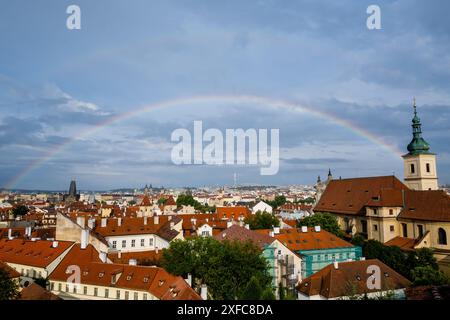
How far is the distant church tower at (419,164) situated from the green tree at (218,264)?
45.9 m

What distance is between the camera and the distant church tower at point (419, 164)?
61250 mm

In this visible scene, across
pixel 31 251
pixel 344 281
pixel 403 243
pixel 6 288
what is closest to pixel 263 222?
pixel 403 243

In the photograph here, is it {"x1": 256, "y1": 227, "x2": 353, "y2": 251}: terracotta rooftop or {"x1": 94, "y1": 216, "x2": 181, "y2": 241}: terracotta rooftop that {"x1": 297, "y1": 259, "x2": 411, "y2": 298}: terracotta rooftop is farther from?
{"x1": 94, "y1": 216, "x2": 181, "y2": 241}: terracotta rooftop

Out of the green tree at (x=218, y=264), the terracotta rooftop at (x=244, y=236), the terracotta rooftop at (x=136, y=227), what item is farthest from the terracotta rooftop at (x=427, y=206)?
the terracotta rooftop at (x=136, y=227)

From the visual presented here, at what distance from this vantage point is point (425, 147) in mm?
62312

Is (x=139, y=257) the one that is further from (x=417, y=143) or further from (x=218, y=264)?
(x=417, y=143)

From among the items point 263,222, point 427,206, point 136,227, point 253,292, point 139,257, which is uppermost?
point 427,206

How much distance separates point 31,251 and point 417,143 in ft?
191

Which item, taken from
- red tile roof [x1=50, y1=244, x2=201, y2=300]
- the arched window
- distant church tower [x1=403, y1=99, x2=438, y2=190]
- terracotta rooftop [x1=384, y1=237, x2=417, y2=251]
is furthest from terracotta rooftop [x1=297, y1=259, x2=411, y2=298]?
distant church tower [x1=403, y1=99, x2=438, y2=190]

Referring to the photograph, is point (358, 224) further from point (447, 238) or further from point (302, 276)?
point (302, 276)

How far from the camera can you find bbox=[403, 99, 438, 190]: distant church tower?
201ft

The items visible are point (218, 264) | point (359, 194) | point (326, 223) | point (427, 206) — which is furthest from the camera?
point (359, 194)

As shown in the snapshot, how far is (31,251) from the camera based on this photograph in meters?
34.6
